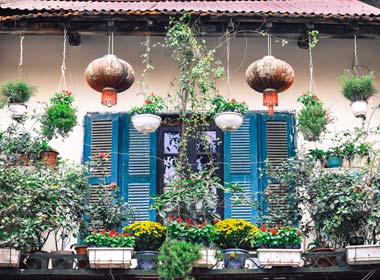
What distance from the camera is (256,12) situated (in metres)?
11.8

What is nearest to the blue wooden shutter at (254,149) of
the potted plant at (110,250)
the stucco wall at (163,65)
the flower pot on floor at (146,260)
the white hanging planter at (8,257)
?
the stucco wall at (163,65)

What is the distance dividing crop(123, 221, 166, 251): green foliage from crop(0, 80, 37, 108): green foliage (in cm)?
220

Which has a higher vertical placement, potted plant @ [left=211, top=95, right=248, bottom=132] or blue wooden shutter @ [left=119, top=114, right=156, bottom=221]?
potted plant @ [left=211, top=95, right=248, bottom=132]

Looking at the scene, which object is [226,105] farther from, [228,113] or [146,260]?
[146,260]

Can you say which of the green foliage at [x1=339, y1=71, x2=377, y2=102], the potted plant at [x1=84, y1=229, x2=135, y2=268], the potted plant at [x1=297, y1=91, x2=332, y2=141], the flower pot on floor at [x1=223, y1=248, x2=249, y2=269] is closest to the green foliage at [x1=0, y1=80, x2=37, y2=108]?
the potted plant at [x1=84, y1=229, x2=135, y2=268]

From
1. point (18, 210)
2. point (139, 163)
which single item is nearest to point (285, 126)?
point (139, 163)

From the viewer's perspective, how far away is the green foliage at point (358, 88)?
37.1 ft

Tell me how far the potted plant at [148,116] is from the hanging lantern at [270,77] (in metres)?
1.17

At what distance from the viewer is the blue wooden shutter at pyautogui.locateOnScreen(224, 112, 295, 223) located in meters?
11.7

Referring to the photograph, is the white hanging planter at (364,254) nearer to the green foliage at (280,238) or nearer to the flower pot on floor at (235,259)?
the green foliage at (280,238)

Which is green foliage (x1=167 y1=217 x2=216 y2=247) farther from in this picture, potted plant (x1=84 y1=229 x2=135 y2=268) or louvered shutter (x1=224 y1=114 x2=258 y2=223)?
louvered shutter (x1=224 y1=114 x2=258 y2=223)

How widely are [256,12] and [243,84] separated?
3.39 ft

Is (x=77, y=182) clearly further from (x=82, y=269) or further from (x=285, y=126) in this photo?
(x=285, y=126)

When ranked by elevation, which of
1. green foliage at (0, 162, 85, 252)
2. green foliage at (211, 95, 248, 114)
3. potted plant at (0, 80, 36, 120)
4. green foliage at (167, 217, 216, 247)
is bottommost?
green foliage at (167, 217, 216, 247)
